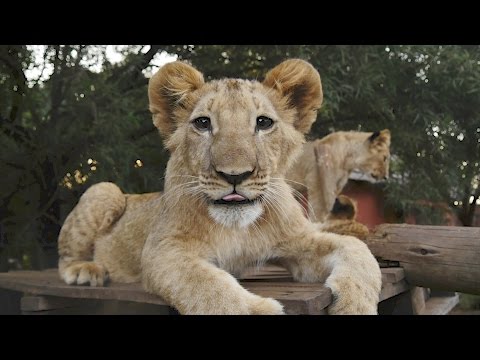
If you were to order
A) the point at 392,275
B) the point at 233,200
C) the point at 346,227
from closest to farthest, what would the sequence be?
the point at 233,200
the point at 392,275
the point at 346,227

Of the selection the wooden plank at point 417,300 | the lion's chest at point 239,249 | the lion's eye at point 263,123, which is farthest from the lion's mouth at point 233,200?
the wooden plank at point 417,300

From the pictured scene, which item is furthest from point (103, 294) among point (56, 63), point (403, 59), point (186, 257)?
point (403, 59)

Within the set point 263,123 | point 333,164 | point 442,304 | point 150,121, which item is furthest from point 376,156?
point 263,123

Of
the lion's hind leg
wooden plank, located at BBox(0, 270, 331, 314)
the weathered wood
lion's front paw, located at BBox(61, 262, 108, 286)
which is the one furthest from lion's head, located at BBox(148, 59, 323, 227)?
the weathered wood

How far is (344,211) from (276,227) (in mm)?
1377

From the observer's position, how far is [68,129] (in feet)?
10.1

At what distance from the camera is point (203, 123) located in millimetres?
2213

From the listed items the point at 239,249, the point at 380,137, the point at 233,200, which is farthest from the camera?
the point at 380,137

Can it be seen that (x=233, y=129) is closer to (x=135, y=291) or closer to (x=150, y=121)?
(x=135, y=291)

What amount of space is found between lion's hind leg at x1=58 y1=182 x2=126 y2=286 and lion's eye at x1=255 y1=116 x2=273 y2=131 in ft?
3.86

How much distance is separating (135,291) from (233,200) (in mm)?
658

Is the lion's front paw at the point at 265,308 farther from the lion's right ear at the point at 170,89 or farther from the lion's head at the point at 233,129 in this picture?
the lion's right ear at the point at 170,89

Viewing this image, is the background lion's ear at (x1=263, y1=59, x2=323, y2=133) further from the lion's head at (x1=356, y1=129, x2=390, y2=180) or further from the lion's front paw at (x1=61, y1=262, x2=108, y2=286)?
the lion's head at (x1=356, y1=129, x2=390, y2=180)

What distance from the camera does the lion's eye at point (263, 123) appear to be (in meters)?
2.20
